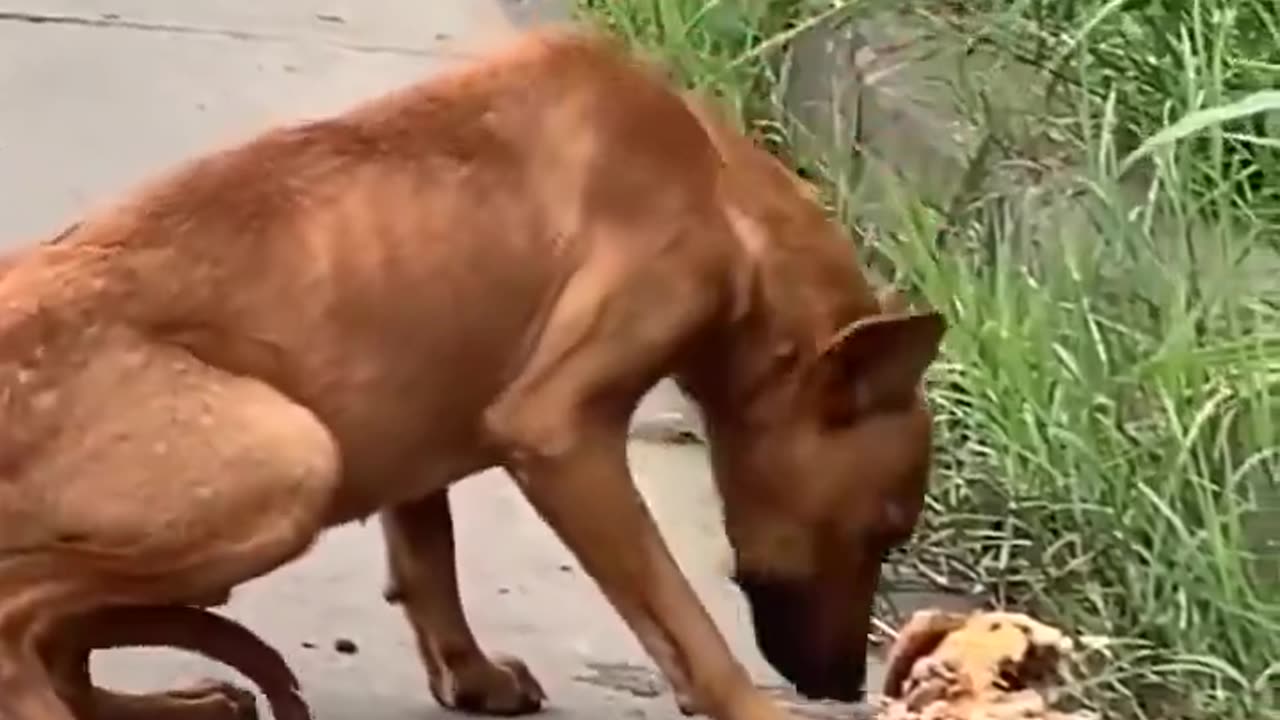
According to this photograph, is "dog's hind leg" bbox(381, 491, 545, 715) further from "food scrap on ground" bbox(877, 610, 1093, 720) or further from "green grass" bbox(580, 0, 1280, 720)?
"green grass" bbox(580, 0, 1280, 720)

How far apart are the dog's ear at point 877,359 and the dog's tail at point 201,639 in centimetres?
75

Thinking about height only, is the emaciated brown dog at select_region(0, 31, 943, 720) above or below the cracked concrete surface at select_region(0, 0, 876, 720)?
above

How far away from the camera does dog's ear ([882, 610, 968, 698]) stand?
3518 mm

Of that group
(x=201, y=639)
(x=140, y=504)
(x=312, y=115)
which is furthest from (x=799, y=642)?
(x=312, y=115)

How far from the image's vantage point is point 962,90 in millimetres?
5258

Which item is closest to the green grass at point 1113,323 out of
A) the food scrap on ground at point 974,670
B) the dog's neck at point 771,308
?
the food scrap on ground at point 974,670

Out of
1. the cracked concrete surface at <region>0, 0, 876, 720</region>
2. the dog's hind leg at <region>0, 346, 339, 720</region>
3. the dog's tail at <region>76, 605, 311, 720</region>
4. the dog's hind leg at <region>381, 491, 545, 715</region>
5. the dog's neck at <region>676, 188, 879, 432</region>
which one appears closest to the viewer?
the dog's hind leg at <region>0, 346, 339, 720</region>

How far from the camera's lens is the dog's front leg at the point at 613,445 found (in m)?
3.30

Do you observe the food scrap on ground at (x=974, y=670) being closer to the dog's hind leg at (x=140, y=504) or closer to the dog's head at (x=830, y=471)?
the dog's head at (x=830, y=471)

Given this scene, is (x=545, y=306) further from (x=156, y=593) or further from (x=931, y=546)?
(x=931, y=546)

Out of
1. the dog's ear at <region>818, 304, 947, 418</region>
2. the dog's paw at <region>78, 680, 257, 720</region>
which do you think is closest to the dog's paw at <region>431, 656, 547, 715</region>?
the dog's paw at <region>78, 680, 257, 720</region>

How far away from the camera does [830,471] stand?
3412 mm

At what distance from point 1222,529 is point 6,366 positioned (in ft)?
5.51

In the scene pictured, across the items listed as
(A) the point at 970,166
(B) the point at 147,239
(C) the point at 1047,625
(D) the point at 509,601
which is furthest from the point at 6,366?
(A) the point at 970,166
